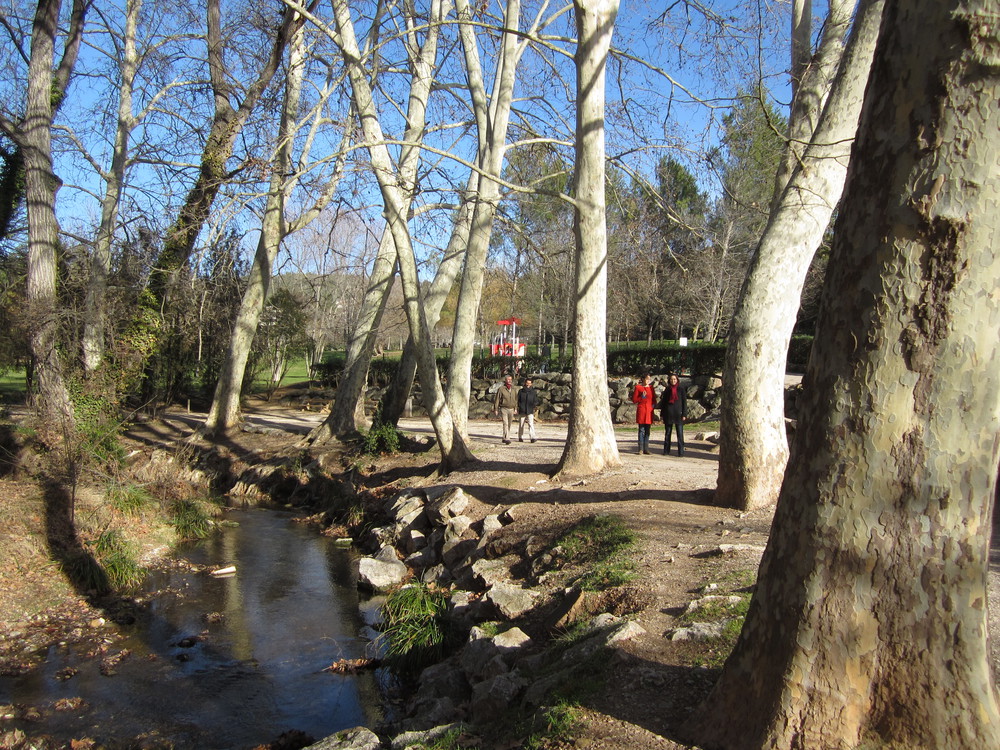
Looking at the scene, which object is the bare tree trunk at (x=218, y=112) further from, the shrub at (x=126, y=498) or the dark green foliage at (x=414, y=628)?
the dark green foliage at (x=414, y=628)

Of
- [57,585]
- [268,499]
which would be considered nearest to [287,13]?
[268,499]

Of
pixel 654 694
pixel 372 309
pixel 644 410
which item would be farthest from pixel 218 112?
pixel 654 694

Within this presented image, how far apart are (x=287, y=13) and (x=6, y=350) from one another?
1018 centimetres

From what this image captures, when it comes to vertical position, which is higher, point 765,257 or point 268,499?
point 765,257

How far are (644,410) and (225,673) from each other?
9.53 metres

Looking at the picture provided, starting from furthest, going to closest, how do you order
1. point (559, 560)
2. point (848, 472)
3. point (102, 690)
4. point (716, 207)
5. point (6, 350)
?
point (716, 207)
point (6, 350)
point (559, 560)
point (102, 690)
point (848, 472)

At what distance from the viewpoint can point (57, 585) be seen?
933cm

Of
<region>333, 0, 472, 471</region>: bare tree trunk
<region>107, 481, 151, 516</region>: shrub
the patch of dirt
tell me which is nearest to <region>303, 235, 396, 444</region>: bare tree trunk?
the patch of dirt

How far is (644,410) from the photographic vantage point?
14977 mm

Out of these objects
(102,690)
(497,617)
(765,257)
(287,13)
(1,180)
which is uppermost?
(287,13)

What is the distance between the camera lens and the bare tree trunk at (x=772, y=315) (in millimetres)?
7849

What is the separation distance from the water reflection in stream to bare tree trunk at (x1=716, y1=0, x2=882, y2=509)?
449 cm

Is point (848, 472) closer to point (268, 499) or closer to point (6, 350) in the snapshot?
point (268, 499)

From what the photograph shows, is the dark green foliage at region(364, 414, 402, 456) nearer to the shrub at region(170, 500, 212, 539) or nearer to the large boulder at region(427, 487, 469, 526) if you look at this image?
the shrub at region(170, 500, 212, 539)
